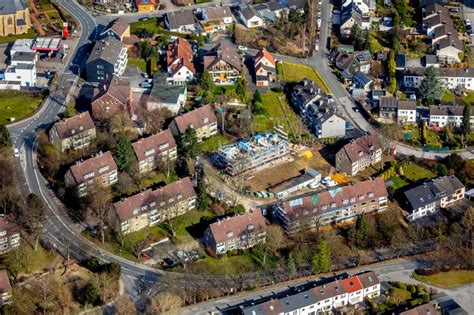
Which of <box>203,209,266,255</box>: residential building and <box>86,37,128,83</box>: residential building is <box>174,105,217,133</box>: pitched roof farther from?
<box>203,209,266,255</box>: residential building

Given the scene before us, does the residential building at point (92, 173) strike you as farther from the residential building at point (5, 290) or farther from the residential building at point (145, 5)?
the residential building at point (145, 5)

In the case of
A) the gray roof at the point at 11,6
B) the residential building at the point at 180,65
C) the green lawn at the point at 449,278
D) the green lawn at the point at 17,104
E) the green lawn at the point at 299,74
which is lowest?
the green lawn at the point at 449,278

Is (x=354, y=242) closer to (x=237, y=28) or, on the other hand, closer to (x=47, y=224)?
(x=47, y=224)

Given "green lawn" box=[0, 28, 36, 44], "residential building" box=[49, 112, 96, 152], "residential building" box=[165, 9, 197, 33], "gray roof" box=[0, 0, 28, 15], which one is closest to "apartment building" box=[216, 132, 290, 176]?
"residential building" box=[49, 112, 96, 152]

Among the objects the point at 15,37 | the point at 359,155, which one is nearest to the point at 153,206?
the point at 359,155

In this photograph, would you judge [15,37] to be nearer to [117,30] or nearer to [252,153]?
[117,30]

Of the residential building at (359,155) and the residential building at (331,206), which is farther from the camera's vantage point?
the residential building at (359,155)

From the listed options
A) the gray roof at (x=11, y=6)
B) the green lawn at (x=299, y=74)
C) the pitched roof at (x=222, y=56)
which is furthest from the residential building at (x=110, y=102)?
the gray roof at (x=11, y=6)
